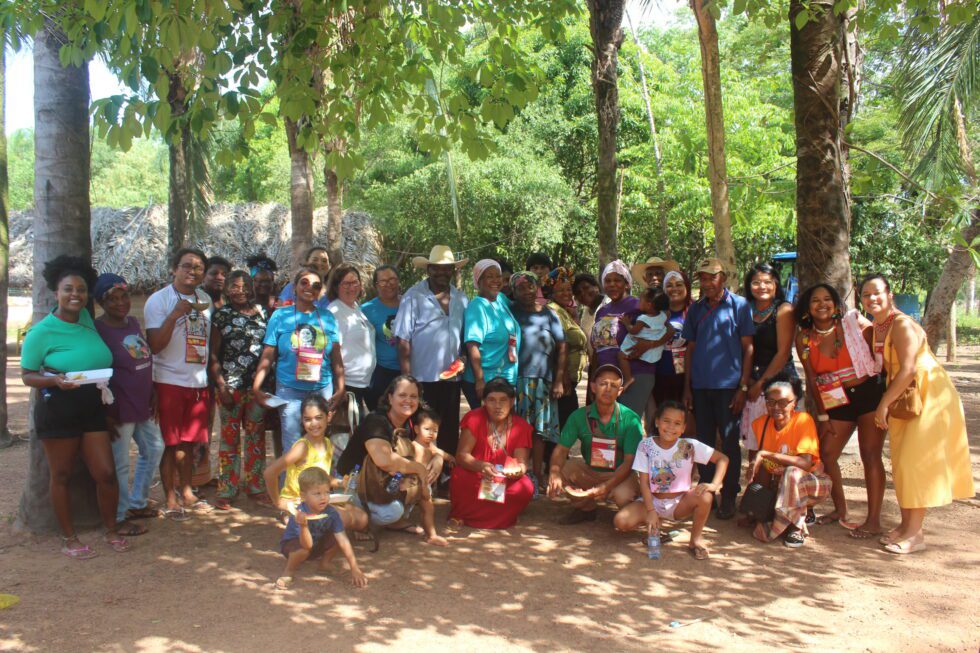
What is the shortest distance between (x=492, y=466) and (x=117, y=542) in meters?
2.48

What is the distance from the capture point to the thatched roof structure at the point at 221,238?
15531mm

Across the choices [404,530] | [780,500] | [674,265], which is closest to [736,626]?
[780,500]

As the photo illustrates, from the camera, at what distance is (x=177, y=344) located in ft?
17.5

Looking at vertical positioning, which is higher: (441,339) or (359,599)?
(441,339)

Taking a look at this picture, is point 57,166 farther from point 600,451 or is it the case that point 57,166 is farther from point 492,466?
point 600,451

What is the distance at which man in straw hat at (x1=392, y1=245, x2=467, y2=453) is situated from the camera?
5688 mm

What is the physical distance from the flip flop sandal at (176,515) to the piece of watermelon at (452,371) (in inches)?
82.4

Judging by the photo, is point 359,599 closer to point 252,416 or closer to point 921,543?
point 252,416

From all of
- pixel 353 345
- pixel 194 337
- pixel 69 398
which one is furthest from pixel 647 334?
pixel 69 398

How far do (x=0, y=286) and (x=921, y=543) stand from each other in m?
8.39

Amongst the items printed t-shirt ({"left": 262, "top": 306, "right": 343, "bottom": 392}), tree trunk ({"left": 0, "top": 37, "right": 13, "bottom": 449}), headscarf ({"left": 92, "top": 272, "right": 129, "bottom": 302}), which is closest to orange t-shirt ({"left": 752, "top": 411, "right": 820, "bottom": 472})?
printed t-shirt ({"left": 262, "top": 306, "right": 343, "bottom": 392})

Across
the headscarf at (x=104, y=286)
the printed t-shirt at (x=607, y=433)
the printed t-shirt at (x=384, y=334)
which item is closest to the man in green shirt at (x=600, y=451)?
the printed t-shirt at (x=607, y=433)

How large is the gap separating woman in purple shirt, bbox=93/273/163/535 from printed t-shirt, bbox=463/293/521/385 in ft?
7.50

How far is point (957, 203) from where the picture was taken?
6148 millimetres
